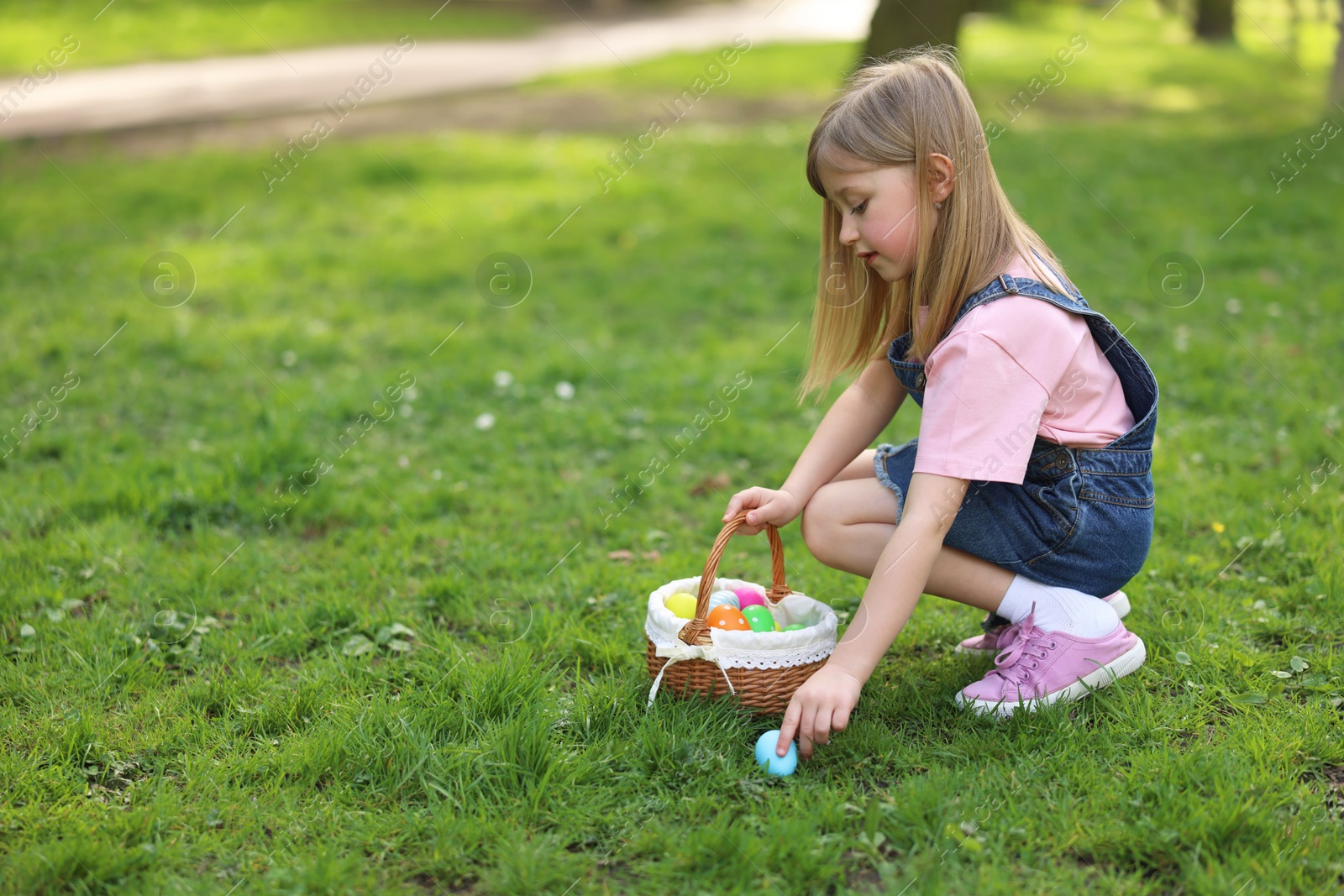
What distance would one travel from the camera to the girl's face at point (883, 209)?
2.38 m

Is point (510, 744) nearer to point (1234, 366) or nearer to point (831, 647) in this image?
Result: point (831, 647)

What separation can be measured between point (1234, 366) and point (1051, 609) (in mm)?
2837

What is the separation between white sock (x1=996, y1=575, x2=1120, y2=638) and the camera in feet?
A: 8.16

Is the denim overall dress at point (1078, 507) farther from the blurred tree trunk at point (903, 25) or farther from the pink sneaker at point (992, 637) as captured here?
the blurred tree trunk at point (903, 25)

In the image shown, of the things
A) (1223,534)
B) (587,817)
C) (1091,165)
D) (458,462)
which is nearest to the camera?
(587,817)

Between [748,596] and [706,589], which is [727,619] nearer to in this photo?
[706,589]

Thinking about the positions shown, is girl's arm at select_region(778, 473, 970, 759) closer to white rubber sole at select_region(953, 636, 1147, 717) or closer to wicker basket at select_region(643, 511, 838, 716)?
wicker basket at select_region(643, 511, 838, 716)

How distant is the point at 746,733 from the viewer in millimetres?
2418

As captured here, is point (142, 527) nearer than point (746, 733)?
No

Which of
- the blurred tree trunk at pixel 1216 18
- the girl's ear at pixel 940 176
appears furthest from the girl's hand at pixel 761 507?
the blurred tree trunk at pixel 1216 18

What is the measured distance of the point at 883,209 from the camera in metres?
2.39

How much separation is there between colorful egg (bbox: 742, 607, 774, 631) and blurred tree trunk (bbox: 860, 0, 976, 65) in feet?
21.7

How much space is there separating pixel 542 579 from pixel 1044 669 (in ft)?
4.86

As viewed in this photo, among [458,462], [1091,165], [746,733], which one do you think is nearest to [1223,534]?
[746,733]
